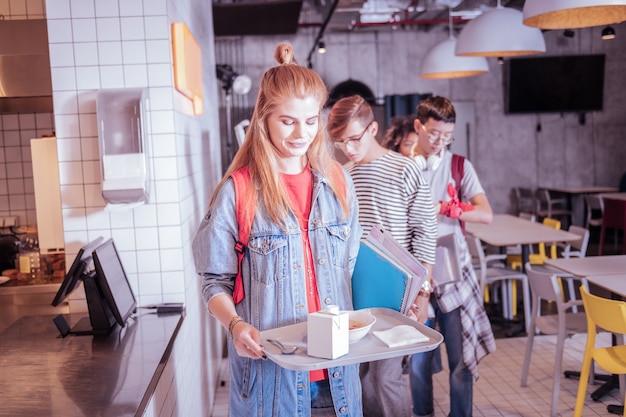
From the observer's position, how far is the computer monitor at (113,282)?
7.71ft

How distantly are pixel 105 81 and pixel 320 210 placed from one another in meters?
1.43

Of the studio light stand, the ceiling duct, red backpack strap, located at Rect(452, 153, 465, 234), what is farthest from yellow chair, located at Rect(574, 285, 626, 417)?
the studio light stand

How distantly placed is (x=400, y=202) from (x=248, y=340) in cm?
132

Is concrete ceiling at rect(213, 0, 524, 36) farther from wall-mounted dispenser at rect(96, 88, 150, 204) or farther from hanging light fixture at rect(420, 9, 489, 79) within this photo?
wall-mounted dispenser at rect(96, 88, 150, 204)

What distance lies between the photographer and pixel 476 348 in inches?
123

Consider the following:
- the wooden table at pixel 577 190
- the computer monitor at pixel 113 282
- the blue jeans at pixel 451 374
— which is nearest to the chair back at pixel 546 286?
the blue jeans at pixel 451 374

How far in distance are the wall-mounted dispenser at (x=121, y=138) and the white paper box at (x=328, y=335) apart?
1359 millimetres

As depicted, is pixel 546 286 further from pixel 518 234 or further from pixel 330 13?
pixel 330 13

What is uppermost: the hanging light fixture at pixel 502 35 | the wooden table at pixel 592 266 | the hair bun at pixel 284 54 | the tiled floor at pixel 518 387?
the hanging light fixture at pixel 502 35

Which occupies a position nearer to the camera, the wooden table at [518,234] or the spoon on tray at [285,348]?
the spoon on tray at [285,348]

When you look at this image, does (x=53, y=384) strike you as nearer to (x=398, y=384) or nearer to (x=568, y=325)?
(x=398, y=384)

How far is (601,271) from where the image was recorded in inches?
138

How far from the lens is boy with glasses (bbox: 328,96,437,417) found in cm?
272

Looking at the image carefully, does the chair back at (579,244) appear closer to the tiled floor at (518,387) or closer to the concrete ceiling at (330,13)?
the tiled floor at (518,387)
